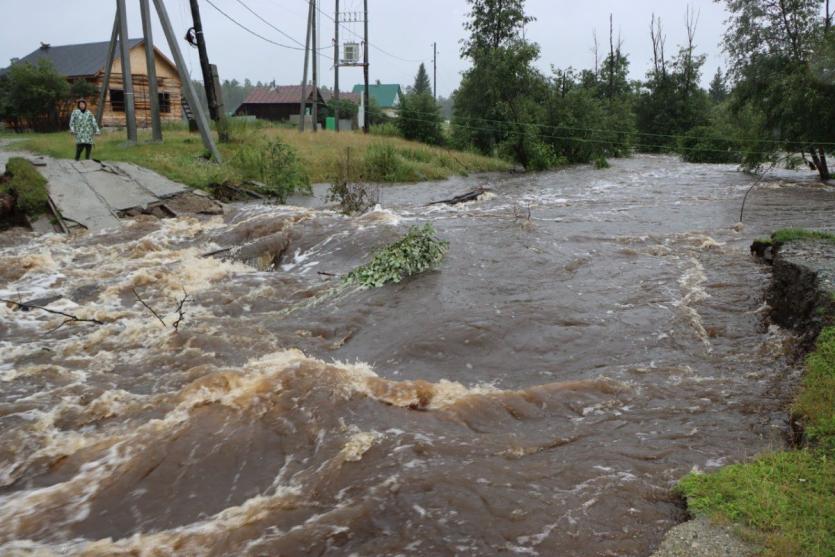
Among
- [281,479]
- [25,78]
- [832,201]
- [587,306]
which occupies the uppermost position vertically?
[25,78]

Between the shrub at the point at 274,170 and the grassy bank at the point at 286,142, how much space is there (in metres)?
0.08

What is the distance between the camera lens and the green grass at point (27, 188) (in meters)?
12.8

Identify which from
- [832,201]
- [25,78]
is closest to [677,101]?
[832,201]

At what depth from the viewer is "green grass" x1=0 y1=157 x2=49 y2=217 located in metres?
12.8

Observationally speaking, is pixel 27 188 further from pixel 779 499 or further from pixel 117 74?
pixel 117 74

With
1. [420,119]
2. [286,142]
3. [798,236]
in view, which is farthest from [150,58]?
[798,236]

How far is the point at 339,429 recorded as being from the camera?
4930mm

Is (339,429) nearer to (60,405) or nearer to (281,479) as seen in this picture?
(281,479)

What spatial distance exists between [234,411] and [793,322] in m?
5.95

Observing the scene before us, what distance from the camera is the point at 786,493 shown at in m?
3.59

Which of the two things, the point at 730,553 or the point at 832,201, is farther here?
the point at 832,201

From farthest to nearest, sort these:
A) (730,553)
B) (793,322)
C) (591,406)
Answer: (793,322) → (591,406) → (730,553)

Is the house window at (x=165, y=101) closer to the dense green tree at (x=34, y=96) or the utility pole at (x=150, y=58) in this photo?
the dense green tree at (x=34, y=96)

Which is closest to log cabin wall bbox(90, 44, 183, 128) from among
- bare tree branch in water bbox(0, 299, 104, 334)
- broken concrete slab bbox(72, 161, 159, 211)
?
broken concrete slab bbox(72, 161, 159, 211)
